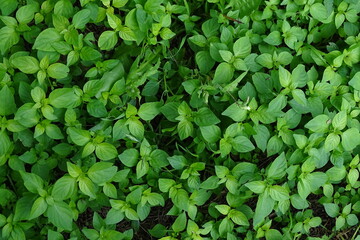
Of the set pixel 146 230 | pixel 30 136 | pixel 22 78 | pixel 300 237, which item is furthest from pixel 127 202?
pixel 300 237

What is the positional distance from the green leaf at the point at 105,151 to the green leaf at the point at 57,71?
0.34m

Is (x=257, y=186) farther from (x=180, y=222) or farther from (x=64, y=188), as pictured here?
(x=64, y=188)

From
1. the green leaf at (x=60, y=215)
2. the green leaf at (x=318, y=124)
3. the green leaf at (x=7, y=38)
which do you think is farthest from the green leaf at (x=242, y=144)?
the green leaf at (x=7, y=38)

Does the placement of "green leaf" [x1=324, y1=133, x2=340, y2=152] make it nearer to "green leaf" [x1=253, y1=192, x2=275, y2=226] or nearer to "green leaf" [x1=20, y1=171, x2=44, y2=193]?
"green leaf" [x1=253, y1=192, x2=275, y2=226]

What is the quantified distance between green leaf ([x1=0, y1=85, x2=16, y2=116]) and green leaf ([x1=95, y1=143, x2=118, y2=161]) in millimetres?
390

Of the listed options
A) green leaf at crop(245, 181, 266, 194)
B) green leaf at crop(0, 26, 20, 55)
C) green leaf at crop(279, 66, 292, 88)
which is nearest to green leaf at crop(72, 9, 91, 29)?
green leaf at crop(0, 26, 20, 55)

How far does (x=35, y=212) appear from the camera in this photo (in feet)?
6.37

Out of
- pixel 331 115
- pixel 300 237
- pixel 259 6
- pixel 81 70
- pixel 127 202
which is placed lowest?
pixel 300 237

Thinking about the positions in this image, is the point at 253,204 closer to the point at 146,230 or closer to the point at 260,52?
the point at 146,230

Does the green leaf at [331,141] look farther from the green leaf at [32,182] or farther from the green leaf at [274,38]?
the green leaf at [32,182]

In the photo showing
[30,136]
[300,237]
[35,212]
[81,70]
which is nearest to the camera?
[35,212]

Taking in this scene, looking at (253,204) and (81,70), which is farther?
(253,204)

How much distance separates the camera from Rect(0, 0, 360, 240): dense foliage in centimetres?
205

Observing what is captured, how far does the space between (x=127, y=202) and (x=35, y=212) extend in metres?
0.39
